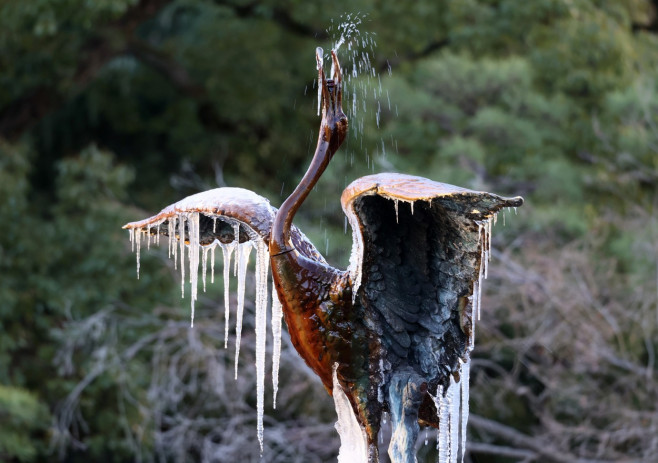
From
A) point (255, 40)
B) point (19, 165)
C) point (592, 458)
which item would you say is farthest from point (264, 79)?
point (592, 458)

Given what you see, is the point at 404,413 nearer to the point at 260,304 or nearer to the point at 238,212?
the point at 260,304

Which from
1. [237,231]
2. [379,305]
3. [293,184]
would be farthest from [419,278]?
[293,184]

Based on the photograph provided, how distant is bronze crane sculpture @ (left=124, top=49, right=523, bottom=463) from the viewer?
11.6 ft

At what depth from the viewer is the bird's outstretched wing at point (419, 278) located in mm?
3441

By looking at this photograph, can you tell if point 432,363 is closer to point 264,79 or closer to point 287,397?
point 287,397

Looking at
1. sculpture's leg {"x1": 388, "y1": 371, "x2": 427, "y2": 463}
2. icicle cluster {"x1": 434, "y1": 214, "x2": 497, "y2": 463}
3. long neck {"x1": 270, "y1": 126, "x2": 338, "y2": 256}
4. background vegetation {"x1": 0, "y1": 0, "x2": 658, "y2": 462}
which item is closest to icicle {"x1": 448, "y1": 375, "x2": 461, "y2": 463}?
icicle cluster {"x1": 434, "y1": 214, "x2": 497, "y2": 463}

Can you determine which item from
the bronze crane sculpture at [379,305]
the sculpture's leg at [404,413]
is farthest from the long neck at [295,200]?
the sculpture's leg at [404,413]

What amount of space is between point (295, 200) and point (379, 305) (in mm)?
453

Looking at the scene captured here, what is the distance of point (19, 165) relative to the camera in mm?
10812

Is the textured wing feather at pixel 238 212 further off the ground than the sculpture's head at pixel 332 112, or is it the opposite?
the sculpture's head at pixel 332 112

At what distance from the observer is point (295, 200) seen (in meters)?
3.58

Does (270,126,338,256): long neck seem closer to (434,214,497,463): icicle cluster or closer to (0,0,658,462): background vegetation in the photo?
(434,214,497,463): icicle cluster

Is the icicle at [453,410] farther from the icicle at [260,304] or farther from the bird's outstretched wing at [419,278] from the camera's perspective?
the icicle at [260,304]

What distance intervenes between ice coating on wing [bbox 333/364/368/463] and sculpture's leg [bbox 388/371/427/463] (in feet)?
0.35
